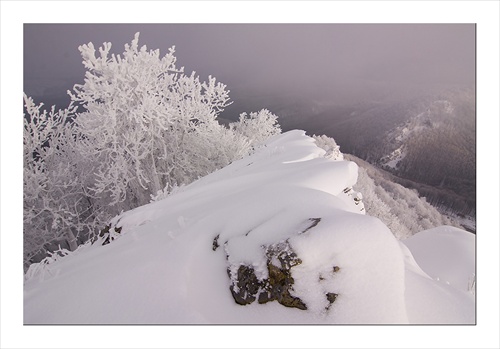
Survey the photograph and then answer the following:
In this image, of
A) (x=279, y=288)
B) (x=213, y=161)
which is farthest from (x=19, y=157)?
(x=213, y=161)

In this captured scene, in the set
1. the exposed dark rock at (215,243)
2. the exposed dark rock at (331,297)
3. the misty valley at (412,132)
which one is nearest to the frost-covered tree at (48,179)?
the misty valley at (412,132)

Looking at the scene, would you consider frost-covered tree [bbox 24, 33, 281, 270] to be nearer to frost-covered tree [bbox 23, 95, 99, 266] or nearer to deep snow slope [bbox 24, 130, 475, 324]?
frost-covered tree [bbox 23, 95, 99, 266]

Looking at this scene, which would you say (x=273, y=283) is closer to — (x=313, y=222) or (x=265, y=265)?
(x=265, y=265)

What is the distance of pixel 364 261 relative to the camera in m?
2.49

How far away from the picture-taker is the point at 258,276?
2.57 meters

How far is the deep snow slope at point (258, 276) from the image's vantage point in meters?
2.48

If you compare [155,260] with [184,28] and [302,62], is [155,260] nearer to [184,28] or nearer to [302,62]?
[184,28]

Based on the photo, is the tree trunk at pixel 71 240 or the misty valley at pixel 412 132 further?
the tree trunk at pixel 71 240

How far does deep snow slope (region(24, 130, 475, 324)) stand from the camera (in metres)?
2.48

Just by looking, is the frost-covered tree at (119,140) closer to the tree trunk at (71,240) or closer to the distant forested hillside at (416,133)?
the tree trunk at (71,240)

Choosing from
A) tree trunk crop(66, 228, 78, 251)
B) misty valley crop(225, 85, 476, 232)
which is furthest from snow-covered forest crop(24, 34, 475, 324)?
tree trunk crop(66, 228, 78, 251)

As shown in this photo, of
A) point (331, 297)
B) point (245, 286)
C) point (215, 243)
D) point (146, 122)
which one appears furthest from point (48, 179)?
point (331, 297)

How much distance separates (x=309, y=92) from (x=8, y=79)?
477 centimetres

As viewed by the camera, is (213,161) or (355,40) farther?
(213,161)
